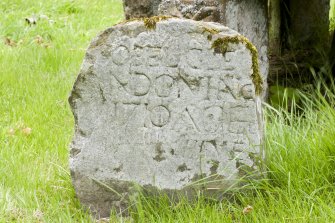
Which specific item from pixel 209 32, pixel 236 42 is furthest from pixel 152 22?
pixel 236 42

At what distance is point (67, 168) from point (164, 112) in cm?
71

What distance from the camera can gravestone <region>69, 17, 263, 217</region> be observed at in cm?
306

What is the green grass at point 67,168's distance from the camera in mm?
2934

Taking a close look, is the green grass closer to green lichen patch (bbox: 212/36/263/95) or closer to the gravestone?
the gravestone

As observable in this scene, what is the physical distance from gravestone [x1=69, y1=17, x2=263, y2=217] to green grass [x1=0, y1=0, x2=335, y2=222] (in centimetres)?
11

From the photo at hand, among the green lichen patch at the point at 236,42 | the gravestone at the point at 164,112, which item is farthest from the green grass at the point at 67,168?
the green lichen patch at the point at 236,42

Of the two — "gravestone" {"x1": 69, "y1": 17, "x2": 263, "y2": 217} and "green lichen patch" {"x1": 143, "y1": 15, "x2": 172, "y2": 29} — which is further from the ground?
"green lichen patch" {"x1": 143, "y1": 15, "x2": 172, "y2": 29}

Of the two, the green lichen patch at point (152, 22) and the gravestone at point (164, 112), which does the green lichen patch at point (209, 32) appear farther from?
the green lichen patch at point (152, 22)

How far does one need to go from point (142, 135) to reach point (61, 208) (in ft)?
1.62

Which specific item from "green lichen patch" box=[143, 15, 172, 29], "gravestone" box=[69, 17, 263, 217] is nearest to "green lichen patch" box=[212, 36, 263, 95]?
"gravestone" box=[69, 17, 263, 217]

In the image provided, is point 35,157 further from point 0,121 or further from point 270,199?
point 270,199

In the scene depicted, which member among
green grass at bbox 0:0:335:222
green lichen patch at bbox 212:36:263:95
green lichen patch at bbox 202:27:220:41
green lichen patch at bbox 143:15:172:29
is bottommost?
green grass at bbox 0:0:335:222

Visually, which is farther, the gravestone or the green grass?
the gravestone

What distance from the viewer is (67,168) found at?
3.54 m
